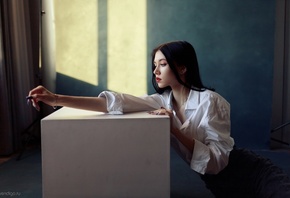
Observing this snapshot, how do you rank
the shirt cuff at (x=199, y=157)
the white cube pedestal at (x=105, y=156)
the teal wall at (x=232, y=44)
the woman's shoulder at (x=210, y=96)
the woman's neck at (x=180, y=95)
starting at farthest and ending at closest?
the teal wall at (x=232, y=44)
the woman's neck at (x=180, y=95)
the woman's shoulder at (x=210, y=96)
the shirt cuff at (x=199, y=157)
the white cube pedestal at (x=105, y=156)

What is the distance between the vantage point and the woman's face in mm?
1183

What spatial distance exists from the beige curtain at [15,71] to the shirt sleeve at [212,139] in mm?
1776

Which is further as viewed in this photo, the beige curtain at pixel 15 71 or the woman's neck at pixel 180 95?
the beige curtain at pixel 15 71

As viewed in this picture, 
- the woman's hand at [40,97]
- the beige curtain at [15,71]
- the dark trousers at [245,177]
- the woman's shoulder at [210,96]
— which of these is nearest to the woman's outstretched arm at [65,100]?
the woman's hand at [40,97]

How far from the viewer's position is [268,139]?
2.67 meters

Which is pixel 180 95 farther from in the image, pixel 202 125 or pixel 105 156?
pixel 105 156

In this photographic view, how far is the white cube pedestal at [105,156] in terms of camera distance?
92 cm

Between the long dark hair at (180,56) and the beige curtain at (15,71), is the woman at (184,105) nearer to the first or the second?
the long dark hair at (180,56)

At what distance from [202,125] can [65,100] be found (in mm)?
465

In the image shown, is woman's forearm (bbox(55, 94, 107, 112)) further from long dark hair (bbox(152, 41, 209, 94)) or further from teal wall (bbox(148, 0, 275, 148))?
teal wall (bbox(148, 0, 275, 148))

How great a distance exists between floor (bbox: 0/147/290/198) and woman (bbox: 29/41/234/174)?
0.70 meters

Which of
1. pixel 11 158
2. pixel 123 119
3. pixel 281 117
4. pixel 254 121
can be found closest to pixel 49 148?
pixel 123 119

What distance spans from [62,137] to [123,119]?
177mm

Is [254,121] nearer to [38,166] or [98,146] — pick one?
[38,166]
